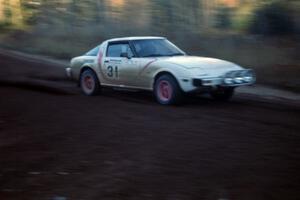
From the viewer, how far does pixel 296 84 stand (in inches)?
582

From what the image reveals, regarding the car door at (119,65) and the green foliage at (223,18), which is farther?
the green foliage at (223,18)

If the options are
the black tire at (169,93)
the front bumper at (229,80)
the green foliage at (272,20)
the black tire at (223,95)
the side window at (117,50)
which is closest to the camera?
the front bumper at (229,80)

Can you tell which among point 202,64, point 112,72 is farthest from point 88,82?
point 202,64

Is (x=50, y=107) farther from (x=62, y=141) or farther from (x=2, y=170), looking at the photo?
(x=2, y=170)

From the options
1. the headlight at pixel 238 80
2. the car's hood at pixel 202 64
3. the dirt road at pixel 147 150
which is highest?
the car's hood at pixel 202 64

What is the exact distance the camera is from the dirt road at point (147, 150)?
236 inches

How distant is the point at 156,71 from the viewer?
1219 cm

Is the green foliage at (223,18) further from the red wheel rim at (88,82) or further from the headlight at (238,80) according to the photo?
the headlight at (238,80)

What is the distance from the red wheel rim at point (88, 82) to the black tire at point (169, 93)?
247 cm

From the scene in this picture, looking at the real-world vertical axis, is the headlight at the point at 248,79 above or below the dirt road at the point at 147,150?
above

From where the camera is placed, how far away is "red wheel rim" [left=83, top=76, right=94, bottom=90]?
14308 millimetres

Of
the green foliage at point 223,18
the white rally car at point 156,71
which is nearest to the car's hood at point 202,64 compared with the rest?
the white rally car at point 156,71

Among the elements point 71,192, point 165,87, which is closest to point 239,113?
point 165,87

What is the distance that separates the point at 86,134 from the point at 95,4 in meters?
20.7
